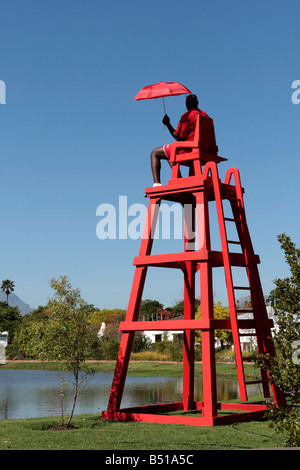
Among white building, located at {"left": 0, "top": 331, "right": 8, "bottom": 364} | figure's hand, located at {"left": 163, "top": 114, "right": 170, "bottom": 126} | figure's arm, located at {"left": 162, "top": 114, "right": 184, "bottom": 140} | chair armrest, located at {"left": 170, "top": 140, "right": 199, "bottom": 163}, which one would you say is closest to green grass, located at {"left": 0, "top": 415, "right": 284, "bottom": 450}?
chair armrest, located at {"left": 170, "top": 140, "right": 199, "bottom": 163}

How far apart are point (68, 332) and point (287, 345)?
5.57 meters

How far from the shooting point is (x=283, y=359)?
8586 mm

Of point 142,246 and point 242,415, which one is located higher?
point 142,246

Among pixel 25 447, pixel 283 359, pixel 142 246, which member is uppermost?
pixel 142 246

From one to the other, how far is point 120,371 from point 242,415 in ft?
8.90

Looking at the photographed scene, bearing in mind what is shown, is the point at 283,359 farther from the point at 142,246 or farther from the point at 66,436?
the point at 142,246

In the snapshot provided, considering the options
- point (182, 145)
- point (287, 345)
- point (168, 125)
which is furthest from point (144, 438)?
point (168, 125)

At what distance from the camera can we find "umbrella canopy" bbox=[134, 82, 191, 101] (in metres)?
13.3

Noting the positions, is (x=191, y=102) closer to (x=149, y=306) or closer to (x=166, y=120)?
(x=166, y=120)

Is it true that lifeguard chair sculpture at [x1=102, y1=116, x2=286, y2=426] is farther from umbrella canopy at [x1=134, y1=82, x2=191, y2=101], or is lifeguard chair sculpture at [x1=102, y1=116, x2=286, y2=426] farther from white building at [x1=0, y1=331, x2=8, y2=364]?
white building at [x1=0, y1=331, x2=8, y2=364]
